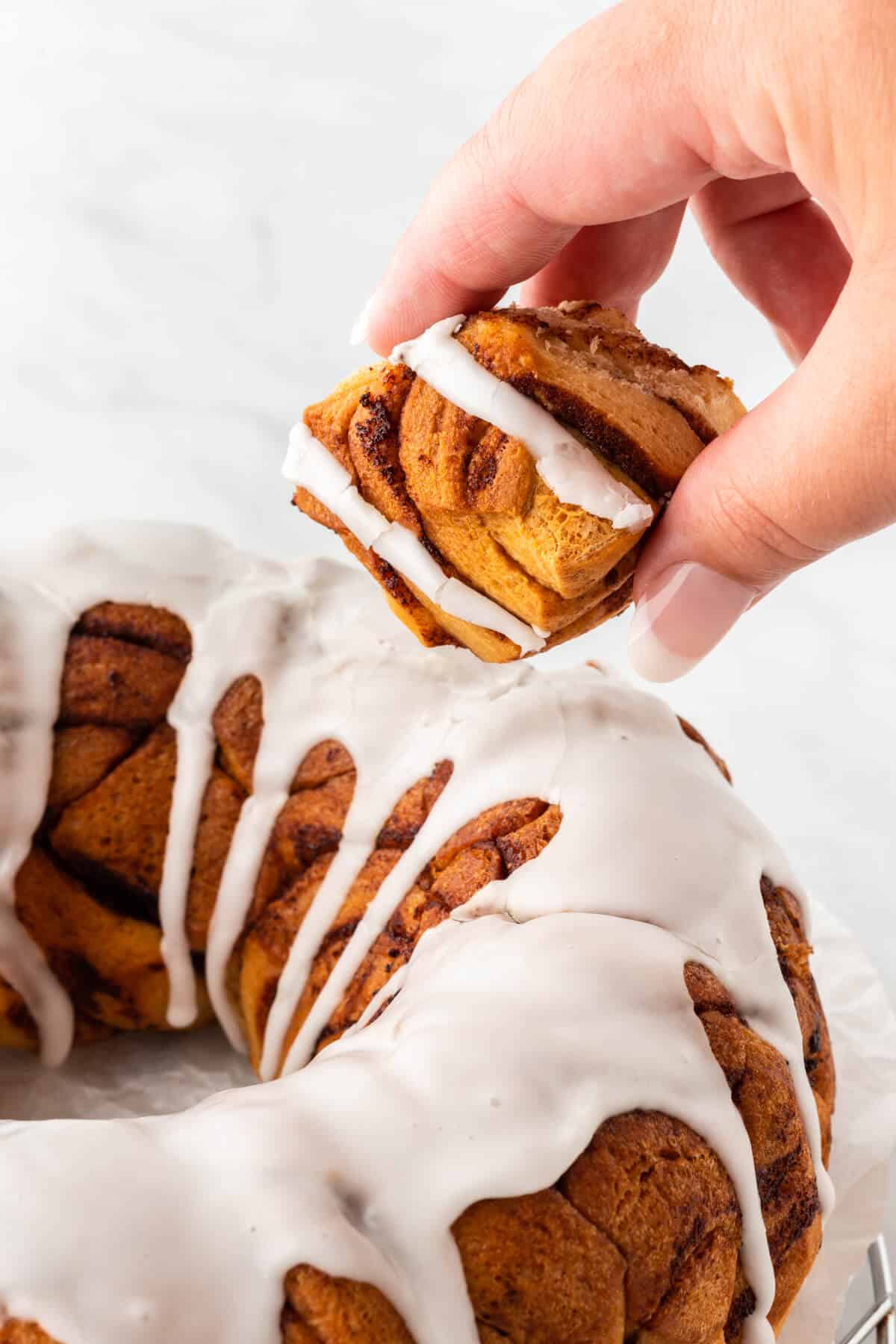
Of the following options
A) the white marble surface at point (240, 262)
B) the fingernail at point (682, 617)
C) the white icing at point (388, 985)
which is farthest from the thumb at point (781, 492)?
the white marble surface at point (240, 262)

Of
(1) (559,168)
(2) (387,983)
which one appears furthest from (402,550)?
(2) (387,983)

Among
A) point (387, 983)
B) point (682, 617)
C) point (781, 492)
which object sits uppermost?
point (781, 492)

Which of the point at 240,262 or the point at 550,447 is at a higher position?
the point at 550,447

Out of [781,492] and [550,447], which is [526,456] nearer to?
[550,447]

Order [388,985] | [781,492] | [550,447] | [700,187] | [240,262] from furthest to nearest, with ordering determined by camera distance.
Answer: [240,262], [388,985], [700,187], [550,447], [781,492]

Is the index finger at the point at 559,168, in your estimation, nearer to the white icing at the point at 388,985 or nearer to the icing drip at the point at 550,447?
the icing drip at the point at 550,447

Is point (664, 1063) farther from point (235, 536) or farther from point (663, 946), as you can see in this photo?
point (235, 536)

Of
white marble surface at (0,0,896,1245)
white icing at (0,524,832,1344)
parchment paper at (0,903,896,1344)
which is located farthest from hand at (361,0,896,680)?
white marble surface at (0,0,896,1245)
